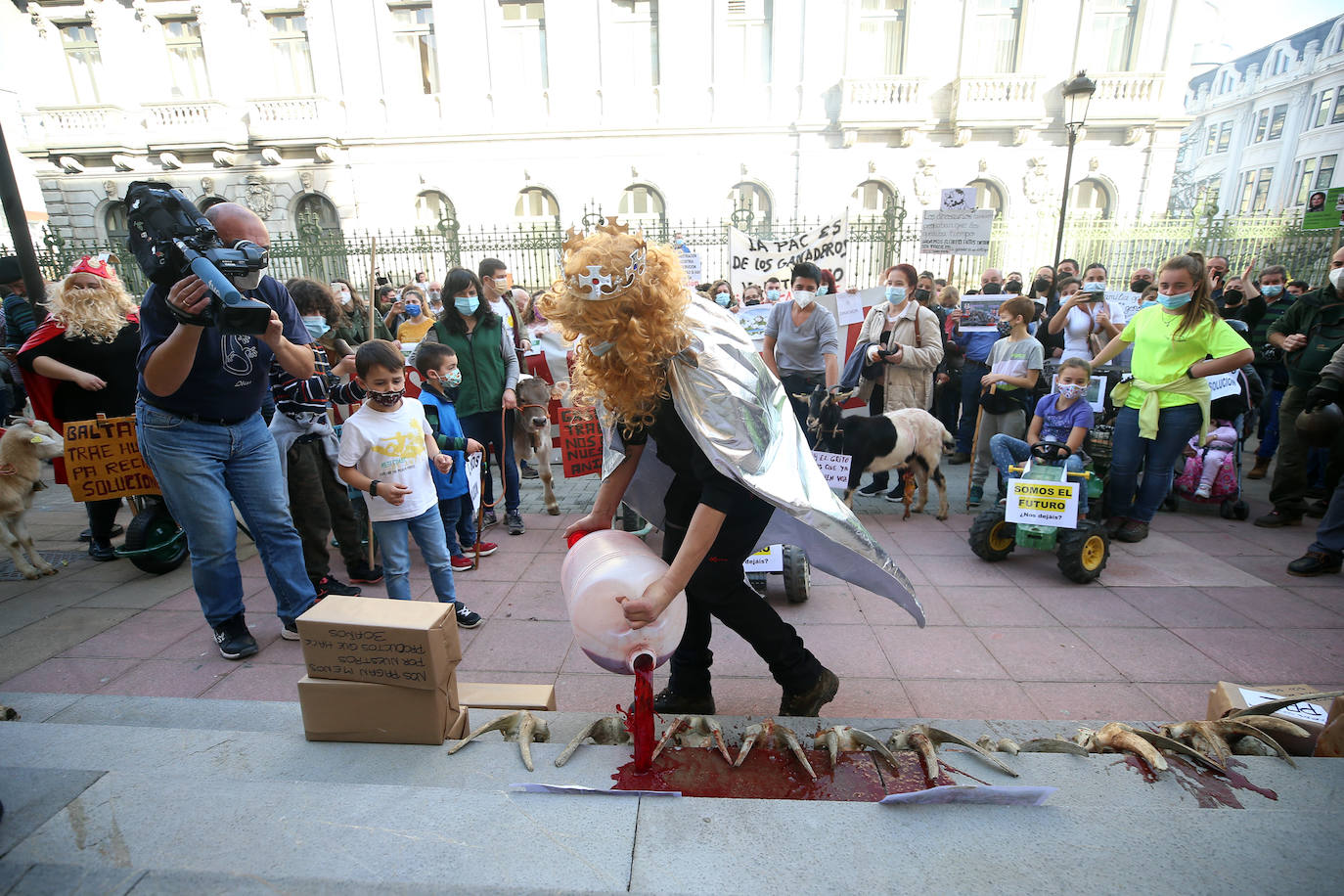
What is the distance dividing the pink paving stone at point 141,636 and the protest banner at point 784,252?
7602 mm

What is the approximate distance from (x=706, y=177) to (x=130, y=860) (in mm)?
20611

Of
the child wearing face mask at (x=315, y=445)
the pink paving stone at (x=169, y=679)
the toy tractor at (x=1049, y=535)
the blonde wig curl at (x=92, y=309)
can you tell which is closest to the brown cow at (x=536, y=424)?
the child wearing face mask at (x=315, y=445)

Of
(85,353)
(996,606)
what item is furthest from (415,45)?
(996,606)

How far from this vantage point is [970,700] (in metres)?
2.94

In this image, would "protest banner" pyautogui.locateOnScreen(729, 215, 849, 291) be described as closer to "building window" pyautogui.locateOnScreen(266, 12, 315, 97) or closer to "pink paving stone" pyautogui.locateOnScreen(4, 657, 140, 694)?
"pink paving stone" pyautogui.locateOnScreen(4, 657, 140, 694)

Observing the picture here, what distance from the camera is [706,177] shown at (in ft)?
64.7

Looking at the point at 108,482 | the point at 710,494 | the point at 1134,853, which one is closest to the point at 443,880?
the point at 710,494

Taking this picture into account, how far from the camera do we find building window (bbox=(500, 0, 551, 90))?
64.9 feet

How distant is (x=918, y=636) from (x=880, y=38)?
860 inches

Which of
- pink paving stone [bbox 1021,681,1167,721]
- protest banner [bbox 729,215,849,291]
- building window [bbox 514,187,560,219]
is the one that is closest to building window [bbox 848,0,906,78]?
building window [bbox 514,187,560,219]

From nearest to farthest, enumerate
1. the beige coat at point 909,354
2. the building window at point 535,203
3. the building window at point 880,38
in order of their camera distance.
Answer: the beige coat at point 909,354, the building window at point 880,38, the building window at point 535,203

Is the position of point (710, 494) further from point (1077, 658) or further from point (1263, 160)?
point (1263, 160)

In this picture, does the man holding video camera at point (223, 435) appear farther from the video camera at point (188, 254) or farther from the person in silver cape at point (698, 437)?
the person in silver cape at point (698, 437)

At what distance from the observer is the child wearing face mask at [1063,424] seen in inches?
181
